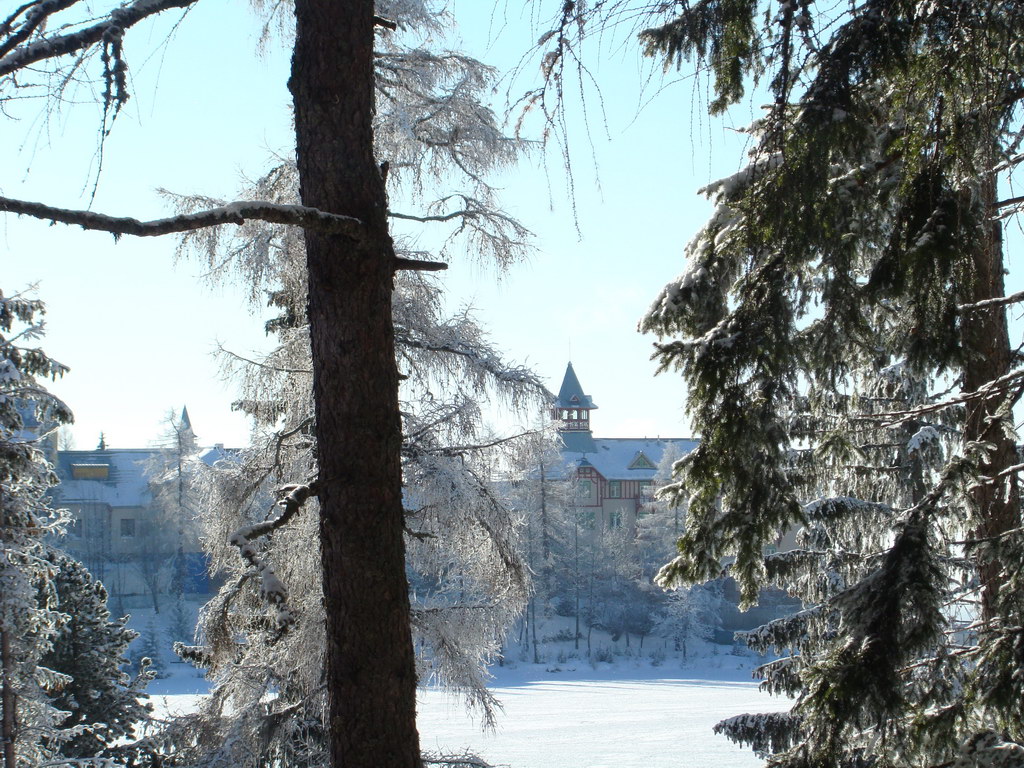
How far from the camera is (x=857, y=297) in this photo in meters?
3.49

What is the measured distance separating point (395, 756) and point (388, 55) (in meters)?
6.79

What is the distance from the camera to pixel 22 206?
2498 mm

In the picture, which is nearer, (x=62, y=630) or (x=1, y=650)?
(x=1, y=650)

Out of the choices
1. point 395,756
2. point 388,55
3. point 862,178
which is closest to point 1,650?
point 388,55

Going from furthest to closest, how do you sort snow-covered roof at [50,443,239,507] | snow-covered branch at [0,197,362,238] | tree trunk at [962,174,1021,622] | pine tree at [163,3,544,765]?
snow-covered roof at [50,443,239,507] → pine tree at [163,3,544,765] → tree trunk at [962,174,1021,622] → snow-covered branch at [0,197,362,238]

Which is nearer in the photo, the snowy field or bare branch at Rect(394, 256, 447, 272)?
bare branch at Rect(394, 256, 447, 272)

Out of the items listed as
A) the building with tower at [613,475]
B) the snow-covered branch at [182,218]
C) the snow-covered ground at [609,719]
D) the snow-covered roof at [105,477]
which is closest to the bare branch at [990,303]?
the snow-covered branch at [182,218]

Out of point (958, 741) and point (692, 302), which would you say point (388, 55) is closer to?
point (692, 302)

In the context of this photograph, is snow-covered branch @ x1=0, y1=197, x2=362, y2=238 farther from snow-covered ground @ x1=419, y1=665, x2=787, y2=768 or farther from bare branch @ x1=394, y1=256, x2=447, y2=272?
snow-covered ground @ x1=419, y1=665, x2=787, y2=768

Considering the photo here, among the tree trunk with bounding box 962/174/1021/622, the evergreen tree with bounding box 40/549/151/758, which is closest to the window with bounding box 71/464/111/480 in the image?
the evergreen tree with bounding box 40/549/151/758

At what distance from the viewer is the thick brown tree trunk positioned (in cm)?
317

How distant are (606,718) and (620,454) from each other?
23542 millimetres

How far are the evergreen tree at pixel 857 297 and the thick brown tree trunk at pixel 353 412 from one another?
0.83 m

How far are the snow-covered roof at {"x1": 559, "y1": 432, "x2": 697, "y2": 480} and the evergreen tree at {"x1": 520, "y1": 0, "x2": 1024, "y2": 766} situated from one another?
4621 cm
